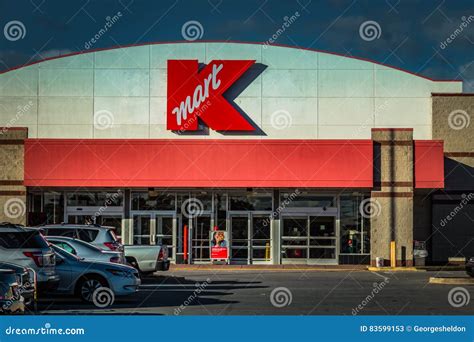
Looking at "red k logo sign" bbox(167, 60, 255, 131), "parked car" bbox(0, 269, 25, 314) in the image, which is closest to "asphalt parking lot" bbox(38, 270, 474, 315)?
"parked car" bbox(0, 269, 25, 314)

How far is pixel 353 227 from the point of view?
135 feet

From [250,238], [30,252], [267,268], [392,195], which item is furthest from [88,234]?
[392,195]

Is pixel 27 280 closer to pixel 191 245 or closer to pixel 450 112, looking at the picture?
pixel 191 245

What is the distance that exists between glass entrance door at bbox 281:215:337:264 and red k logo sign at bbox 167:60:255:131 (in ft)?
15.9

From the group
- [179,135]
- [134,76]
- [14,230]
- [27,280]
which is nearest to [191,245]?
[179,135]

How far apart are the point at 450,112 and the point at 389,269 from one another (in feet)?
28.4

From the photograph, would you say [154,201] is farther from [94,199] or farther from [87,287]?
[87,287]

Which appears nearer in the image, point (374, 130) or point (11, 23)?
point (11, 23)

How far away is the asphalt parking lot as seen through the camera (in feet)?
60.3

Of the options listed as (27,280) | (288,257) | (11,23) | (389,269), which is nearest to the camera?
(27,280)

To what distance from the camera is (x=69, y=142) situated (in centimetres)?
4031

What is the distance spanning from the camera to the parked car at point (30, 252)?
18.8m

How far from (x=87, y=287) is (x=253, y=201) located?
2169 centimetres

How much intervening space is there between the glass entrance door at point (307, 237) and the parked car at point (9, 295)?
86.9ft
